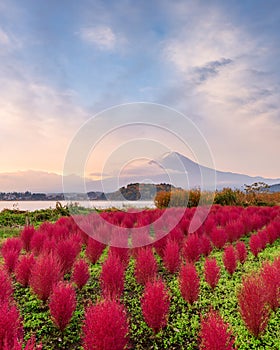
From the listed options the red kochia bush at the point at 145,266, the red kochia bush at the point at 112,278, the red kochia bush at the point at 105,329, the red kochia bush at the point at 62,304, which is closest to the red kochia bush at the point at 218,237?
the red kochia bush at the point at 145,266

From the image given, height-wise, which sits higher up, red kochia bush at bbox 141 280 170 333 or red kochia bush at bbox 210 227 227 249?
red kochia bush at bbox 210 227 227 249

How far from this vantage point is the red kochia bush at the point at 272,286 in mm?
4164

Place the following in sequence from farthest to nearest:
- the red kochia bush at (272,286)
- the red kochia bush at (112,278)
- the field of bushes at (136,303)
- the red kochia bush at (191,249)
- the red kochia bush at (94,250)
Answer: the red kochia bush at (94,250)
the red kochia bush at (191,249)
the red kochia bush at (112,278)
the red kochia bush at (272,286)
the field of bushes at (136,303)

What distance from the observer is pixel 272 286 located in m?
4.16

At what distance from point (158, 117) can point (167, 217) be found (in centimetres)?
386

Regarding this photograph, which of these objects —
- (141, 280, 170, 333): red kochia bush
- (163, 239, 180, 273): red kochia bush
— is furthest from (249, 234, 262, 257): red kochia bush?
(141, 280, 170, 333): red kochia bush

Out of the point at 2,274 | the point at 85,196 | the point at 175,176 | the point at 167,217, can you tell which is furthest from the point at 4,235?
the point at 2,274

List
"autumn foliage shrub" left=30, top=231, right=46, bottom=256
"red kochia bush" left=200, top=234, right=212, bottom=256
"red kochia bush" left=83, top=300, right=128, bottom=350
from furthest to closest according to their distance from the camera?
"autumn foliage shrub" left=30, top=231, right=46, bottom=256 → "red kochia bush" left=200, top=234, right=212, bottom=256 → "red kochia bush" left=83, top=300, right=128, bottom=350

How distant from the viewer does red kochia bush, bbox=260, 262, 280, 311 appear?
4.16 metres

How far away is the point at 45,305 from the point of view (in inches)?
178

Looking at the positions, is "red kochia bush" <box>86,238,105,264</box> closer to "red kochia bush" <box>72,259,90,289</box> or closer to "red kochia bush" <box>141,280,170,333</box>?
"red kochia bush" <box>72,259,90,289</box>

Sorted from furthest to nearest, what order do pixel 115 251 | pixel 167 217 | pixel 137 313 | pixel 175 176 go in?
pixel 167 217, pixel 175 176, pixel 115 251, pixel 137 313

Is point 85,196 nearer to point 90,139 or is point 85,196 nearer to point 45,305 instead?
point 90,139

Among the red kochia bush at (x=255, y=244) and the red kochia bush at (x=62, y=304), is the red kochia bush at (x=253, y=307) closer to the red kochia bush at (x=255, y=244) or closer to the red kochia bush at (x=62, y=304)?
the red kochia bush at (x=62, y=304)
